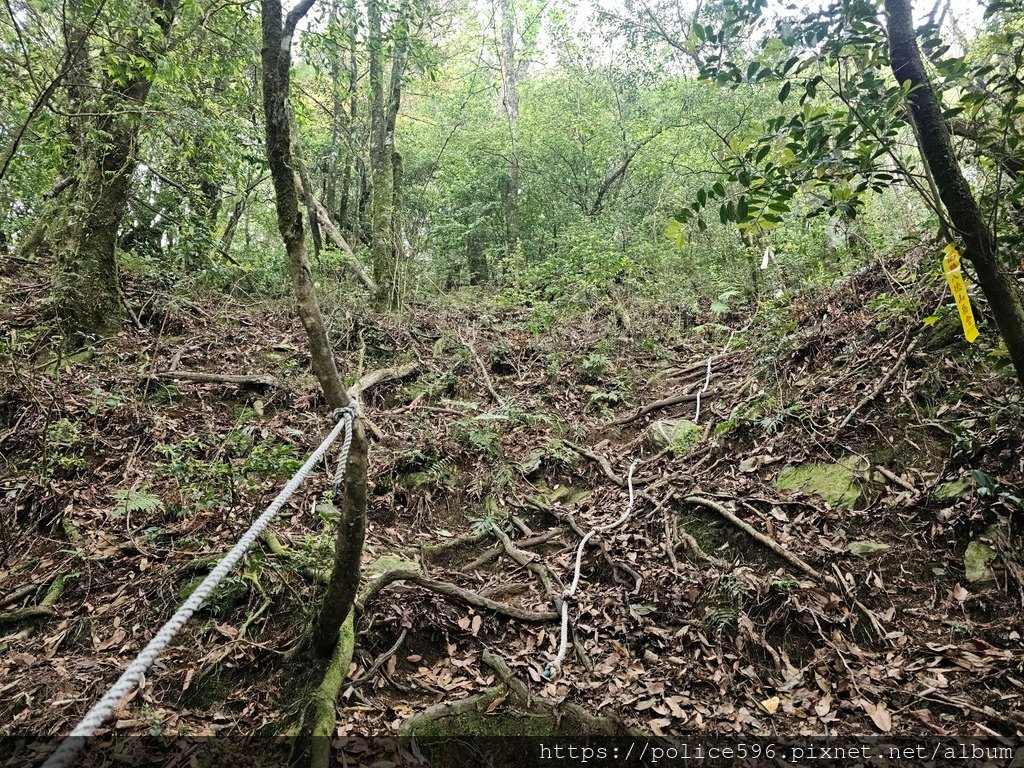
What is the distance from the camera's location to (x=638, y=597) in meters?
3.80

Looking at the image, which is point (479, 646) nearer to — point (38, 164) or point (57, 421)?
point (57, 421)

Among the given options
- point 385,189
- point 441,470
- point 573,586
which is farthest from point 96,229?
point 573,586

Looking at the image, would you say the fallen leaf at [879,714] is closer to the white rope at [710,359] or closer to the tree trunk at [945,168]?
the tree trunk at [945,168]

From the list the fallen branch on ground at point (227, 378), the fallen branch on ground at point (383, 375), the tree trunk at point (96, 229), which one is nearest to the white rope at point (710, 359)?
the fallen branch on ground at point (383, 375)

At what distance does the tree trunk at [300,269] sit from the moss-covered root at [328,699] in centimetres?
35

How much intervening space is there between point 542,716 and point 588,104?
12970mm

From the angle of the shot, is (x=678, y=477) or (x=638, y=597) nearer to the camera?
(x=638, y=597)

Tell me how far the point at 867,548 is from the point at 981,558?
1.81 feet

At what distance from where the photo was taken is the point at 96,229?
20.8ft

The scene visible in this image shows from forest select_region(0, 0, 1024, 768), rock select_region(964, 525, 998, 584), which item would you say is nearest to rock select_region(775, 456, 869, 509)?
forest select_region(0, 0, 1024, 768)

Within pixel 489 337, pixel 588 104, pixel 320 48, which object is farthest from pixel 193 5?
pixel 588 104

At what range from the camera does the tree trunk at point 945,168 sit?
8.21ft

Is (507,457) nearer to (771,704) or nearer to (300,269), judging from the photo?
(771,704)

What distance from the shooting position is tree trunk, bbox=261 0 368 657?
2.49 metres
